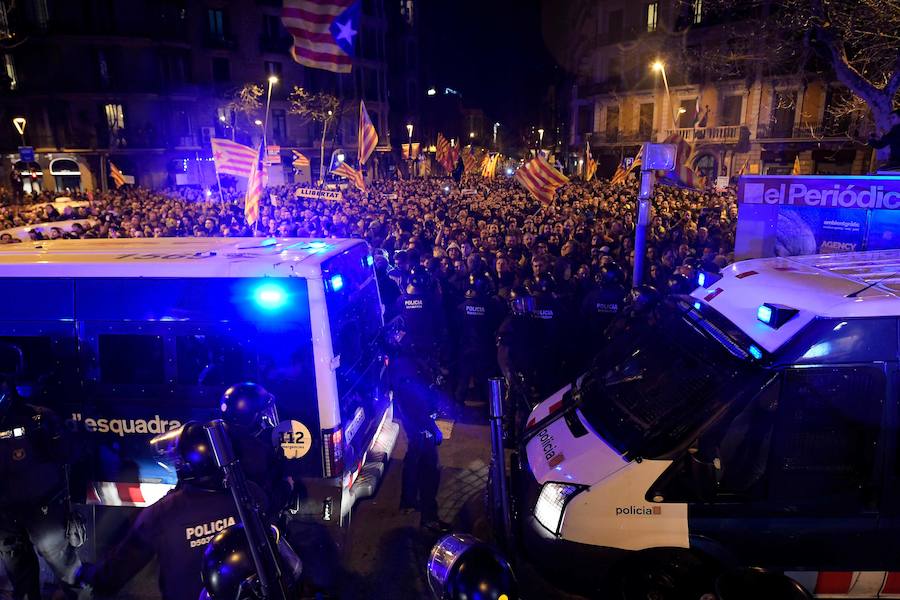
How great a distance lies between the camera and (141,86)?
38812 millimetres

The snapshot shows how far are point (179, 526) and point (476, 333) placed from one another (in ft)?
17.0

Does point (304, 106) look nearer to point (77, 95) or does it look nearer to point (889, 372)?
point (77, 95)

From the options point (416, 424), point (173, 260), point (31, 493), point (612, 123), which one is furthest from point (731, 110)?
point (31, 493)

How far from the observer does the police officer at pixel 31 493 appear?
3.53m

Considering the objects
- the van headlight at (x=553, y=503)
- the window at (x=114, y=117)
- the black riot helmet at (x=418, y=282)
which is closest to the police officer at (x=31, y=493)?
the van headlight at (x=553, y=503)

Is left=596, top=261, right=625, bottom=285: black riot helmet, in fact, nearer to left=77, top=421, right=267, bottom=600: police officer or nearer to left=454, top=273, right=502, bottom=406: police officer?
left=454, top=273, right=502, bottom=406: police officer

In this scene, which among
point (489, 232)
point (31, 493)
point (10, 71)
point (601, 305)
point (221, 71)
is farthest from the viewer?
point (221, 71)

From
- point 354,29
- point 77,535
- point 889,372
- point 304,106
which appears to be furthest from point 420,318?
point 304,106

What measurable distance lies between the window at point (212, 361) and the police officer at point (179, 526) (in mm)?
1362

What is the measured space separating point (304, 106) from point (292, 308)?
43.7 meters

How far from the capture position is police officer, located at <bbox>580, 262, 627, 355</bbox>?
748 centimetres

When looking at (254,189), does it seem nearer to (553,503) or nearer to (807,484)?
(553,503)

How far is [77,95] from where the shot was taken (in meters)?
37.6

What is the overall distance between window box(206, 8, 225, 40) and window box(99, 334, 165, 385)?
46177 mm
